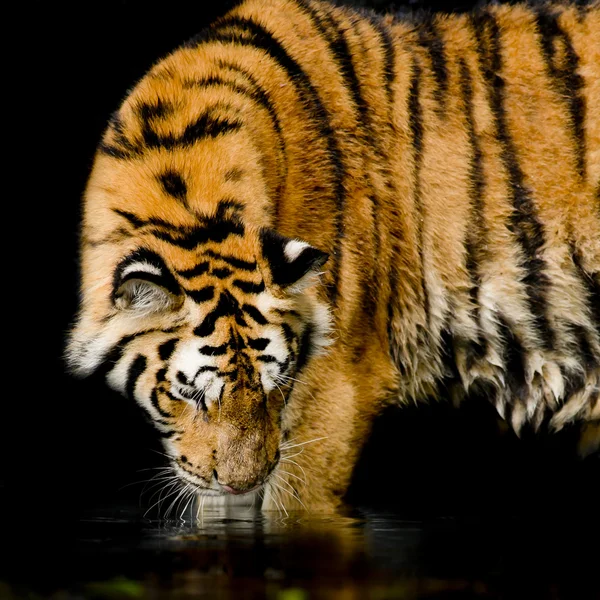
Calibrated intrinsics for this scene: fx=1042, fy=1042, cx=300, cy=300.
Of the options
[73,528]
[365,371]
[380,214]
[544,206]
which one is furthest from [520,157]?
[73,528]

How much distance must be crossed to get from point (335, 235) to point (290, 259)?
0.50m

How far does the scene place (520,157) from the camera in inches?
139

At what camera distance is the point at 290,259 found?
→ 109 inches

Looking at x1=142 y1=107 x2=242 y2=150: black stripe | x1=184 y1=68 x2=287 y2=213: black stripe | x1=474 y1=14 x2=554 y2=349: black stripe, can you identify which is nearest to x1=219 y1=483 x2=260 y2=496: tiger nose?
x1=184 y1=68 x2=287 y2=213: black stripe

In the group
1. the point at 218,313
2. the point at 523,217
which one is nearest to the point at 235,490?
the point at 218,313

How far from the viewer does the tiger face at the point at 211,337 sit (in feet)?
9.07

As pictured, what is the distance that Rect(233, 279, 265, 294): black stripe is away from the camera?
2828 millimetres

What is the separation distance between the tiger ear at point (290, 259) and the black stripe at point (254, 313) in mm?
92

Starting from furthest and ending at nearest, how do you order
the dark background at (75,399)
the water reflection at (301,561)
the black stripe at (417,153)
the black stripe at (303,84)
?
the dark background at (75,399), the black stripe at (417,153), the black stripe at (303,84), the water reflection at (301,561)

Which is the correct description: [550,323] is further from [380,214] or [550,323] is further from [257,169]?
[257,169]

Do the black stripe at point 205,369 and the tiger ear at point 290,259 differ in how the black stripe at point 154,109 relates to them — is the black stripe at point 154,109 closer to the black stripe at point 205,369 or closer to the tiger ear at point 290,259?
the tiger ear at point 290,259

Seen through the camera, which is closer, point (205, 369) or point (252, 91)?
point (205, 369)

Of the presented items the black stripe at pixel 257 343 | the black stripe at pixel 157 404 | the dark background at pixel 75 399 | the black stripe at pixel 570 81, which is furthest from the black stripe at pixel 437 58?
the black stripe at pixel 157 404

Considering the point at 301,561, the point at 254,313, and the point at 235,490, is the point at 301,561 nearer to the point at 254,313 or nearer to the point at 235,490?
the point at 235,490
